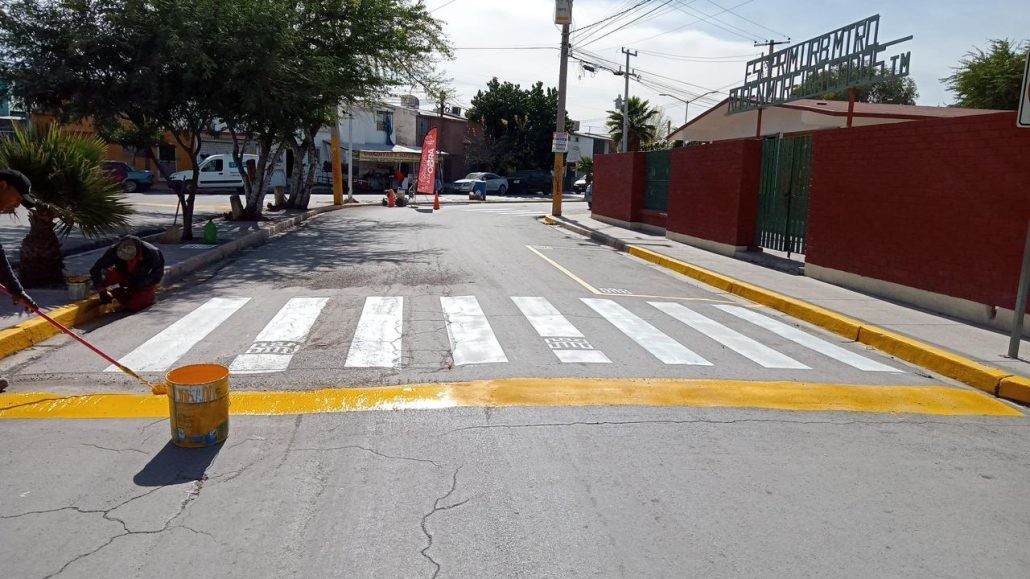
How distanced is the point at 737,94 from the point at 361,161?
1464 inches

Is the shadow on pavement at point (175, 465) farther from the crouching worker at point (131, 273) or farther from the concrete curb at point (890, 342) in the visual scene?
the concrete curb at point (890, 342)

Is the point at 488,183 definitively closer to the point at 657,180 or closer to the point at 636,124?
the point at 636,124

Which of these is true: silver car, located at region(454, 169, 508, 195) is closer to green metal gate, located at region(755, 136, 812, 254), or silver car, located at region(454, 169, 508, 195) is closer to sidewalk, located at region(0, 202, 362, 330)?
sidewalk, located at region(0, 202, 362, 330)

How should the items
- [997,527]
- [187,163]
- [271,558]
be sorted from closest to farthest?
[271,558] → [997,527] → [187,163]

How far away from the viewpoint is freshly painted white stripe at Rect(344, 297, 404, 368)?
7.20 m

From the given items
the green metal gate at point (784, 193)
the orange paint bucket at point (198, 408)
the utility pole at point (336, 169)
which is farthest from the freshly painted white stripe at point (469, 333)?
the utility pole at point (336, 169)

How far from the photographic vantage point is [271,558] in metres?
3.65

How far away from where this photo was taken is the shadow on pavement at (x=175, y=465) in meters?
4.52

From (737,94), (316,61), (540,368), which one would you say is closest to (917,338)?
(540,368)

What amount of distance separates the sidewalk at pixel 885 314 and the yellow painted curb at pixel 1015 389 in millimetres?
279

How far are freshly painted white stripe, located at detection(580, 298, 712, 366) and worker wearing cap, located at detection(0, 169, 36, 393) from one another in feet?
18.0

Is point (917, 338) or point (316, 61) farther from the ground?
point (316, 61)

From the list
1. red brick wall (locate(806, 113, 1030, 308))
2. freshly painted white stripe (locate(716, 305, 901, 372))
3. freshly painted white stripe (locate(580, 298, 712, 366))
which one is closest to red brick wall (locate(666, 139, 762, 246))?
red brick wall (locate(806, 113, 1030, 308))

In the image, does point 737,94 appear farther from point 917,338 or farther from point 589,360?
point 589,360
